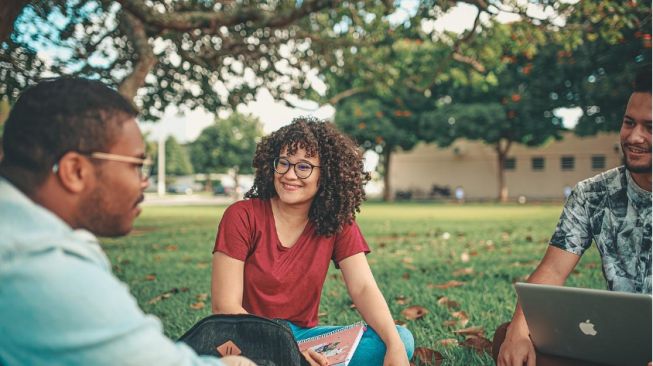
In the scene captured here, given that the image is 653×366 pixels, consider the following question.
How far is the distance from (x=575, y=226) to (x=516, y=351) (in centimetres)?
69

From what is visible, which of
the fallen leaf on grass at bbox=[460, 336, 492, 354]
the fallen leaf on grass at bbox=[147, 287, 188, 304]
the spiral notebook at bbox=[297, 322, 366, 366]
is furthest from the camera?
the fallen leaf on grass at bbox=[147, 287, 188, 304]

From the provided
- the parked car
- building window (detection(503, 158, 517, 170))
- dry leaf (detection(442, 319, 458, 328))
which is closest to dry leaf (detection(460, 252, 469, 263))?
dry leaf (detection(442, 319, 458, 328))

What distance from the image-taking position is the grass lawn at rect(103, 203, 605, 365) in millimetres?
4359

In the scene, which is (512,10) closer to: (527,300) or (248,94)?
(527,300)

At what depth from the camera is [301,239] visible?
9.77 feet

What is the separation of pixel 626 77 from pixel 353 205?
72.9ft

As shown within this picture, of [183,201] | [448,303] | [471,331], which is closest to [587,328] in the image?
[471,331]

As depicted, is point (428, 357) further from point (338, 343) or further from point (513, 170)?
point (513, 170)

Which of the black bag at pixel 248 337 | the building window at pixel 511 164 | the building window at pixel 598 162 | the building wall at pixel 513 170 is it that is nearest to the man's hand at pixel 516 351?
the black bag at pixel 248 337

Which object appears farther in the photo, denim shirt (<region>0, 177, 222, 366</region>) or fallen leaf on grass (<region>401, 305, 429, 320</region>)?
fallen leaf on grass (<region>401, 305, 429, 320</region>)

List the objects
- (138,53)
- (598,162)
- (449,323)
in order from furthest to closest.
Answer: (598,162), (138,53), (449,323)

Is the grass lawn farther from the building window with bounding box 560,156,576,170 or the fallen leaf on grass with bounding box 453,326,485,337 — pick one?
the building window with bounding box 560,156,576,170

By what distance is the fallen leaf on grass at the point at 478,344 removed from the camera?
3.56m

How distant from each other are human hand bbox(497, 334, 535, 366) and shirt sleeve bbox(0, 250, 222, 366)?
1.86 metres
